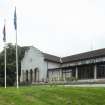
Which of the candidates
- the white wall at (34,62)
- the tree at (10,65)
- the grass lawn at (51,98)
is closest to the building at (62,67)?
the white wall at (34,62)

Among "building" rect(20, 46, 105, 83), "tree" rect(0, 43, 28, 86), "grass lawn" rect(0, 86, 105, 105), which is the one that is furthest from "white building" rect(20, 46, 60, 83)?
"grass lawn" rect(0, 86, 105, 105)

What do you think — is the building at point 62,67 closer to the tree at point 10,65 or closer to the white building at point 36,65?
the white building at point 36,65

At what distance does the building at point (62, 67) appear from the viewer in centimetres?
6212

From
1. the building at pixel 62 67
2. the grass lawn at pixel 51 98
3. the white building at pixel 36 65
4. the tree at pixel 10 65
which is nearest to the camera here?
the grass lawn at pixel 51 98

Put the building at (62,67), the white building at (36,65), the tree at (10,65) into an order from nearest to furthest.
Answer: the building at (62,67)
the white building at (36,65)
the tree at (10,65)

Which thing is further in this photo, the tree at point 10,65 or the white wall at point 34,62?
the tree at point 10,65

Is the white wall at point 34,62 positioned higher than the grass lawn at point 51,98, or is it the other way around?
the white wall at point 34,62

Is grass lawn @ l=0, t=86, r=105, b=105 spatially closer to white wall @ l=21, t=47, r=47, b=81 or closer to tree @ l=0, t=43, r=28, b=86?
white wall @ l=21, t=47, r=47, b=81

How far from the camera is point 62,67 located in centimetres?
7206

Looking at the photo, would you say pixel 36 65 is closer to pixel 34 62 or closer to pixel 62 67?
pixel 34 62

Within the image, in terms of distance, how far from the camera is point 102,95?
3155 cm

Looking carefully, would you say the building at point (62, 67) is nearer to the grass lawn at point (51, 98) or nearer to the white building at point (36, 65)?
the white building at point (36, 65)

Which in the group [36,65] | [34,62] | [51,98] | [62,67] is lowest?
[51,98]

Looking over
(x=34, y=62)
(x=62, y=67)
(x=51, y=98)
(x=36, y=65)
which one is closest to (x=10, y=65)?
(x=34, y=62)
